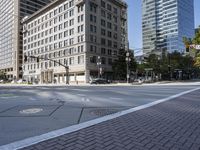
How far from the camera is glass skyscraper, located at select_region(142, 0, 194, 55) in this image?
130 m

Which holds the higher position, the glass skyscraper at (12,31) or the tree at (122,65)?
the glass skyscraper at (12,31)

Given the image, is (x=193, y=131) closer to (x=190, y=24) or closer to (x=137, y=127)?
(x=137, y=127)

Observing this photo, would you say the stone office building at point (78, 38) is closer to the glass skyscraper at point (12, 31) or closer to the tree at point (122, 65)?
the tree at point (122, 65)

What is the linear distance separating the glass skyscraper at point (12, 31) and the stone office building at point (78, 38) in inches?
1117

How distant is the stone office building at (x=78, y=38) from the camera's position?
68.3 meters

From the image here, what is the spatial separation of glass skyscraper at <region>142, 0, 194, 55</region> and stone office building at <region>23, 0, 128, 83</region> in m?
50.1

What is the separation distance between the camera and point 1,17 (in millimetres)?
142500

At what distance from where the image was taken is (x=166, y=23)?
13138 centimetres

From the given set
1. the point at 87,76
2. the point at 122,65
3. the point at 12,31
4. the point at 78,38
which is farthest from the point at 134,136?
the point at 12,31

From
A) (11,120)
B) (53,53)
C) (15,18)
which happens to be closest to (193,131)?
(11,120)

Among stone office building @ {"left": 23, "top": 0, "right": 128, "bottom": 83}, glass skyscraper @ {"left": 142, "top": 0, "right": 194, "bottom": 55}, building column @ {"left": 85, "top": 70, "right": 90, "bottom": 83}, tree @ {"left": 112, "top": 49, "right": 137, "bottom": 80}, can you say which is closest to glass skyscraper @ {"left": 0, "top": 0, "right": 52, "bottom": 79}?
stone office building @ {"left": 23, "top": 0, "right": 128, "bottom": 83}

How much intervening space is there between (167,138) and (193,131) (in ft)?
3.83

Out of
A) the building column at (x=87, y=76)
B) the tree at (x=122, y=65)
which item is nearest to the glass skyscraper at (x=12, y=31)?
the building column at (x=87, y=76)

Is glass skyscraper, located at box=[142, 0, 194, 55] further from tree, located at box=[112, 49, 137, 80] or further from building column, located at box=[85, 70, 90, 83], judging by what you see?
building column, located at box=[85, 70, 90, 83]
